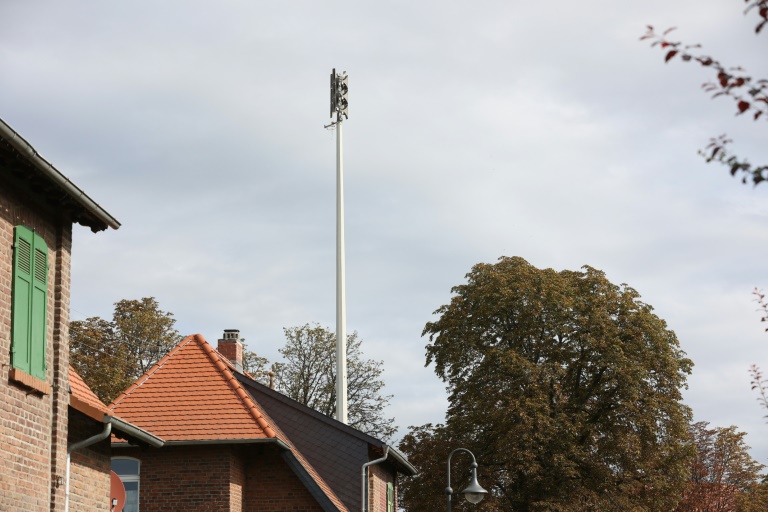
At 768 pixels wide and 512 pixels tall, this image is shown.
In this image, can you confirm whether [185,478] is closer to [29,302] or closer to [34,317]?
[34,317]

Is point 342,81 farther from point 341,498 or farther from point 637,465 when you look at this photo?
point 341,498

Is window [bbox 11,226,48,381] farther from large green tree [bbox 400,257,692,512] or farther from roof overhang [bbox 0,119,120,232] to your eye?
large green tree [bbox 400,257,692,512]

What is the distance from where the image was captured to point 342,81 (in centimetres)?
4216

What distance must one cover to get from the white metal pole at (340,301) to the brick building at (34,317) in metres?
20.2

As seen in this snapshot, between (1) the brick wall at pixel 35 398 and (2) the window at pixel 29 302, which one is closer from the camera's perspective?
(1) the brick wall at pixel 35 398

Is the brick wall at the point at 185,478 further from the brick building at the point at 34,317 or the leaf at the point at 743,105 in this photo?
the leaf at the point at 743,105

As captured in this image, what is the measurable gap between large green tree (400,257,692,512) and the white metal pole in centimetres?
355

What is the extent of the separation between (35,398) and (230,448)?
11.1 m

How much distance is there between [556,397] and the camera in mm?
35406

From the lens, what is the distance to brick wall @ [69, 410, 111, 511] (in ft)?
47.1

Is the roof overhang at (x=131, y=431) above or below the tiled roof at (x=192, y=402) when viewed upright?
below

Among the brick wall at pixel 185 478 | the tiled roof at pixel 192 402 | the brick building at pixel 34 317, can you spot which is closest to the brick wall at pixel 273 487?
the tiled roof at pixel 192 402

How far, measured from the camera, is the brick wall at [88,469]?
14.4 meters

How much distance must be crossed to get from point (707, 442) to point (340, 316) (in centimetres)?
2305
